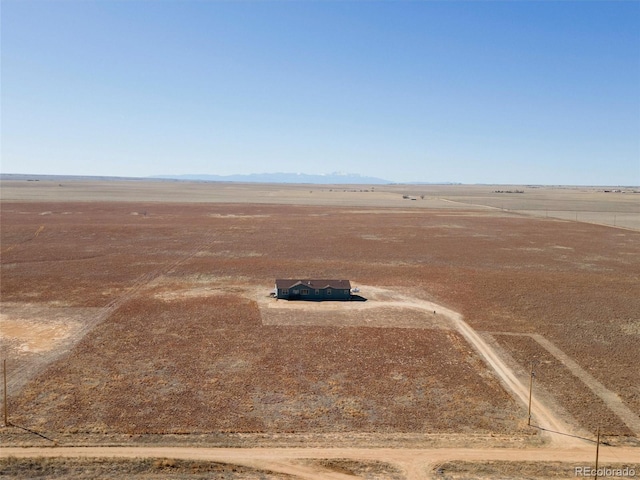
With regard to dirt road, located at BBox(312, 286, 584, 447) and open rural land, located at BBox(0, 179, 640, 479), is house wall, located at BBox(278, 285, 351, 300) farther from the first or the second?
dirt road, located at BBox(312, 286, 584, 447)

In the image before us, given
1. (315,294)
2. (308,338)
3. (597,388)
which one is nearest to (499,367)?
(597,388)

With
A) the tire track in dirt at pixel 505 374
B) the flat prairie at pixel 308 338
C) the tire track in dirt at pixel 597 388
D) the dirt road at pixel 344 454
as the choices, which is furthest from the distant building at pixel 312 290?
the dirt road at pixel 344 454

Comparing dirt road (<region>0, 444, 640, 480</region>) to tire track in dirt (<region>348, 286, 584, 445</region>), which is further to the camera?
tire track in dirt (<region>348, 286, 584, 445</region>)

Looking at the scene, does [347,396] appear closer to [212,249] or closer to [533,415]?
[533,415]

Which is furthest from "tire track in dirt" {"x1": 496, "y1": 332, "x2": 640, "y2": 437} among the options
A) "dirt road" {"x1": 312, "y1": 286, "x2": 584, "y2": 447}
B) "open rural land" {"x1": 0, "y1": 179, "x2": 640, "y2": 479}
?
"dirt road" {"x1": 312, "y1": 286, "x2": 584, "y2": 447}

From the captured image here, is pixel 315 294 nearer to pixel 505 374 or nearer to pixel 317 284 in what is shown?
pixel 317 284

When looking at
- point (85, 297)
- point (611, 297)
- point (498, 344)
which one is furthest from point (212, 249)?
point (611, 297)

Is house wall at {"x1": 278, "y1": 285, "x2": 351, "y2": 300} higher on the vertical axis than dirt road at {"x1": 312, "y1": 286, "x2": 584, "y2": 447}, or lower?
higher
